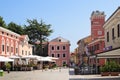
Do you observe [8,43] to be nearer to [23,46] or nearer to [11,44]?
[11,44]

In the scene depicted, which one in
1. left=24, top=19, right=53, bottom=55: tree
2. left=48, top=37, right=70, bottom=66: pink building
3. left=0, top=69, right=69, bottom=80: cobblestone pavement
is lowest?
left=0, top=69, right=69, bottom=80: cobblestone pavement

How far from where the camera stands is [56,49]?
359 feet

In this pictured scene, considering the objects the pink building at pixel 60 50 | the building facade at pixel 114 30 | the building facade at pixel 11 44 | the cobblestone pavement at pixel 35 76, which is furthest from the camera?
the pink building at pixel 60 50

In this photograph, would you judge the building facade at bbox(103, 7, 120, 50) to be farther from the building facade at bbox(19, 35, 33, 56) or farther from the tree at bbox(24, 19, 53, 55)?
the tree at bbox(24, 19, 53, 55)

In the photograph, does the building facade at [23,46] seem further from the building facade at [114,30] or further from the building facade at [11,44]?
→ the building facade at [114,30]

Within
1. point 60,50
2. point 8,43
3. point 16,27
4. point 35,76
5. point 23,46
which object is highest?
point 16,27

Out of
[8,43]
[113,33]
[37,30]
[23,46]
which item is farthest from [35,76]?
[37,30]

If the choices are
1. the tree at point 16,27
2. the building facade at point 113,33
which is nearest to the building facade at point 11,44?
the tree at point 16,27

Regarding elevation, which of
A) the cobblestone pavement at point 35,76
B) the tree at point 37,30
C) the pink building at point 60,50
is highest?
the tree at point 37,30

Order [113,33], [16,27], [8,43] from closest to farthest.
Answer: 1. [113,33]
2. [8,43]
3. [16,27]

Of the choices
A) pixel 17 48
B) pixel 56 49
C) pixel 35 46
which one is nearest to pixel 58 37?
pixel 56 49

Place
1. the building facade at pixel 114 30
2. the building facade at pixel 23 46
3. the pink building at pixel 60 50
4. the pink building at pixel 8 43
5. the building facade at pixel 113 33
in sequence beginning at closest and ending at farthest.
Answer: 1. the building facade at pixel 113 33
2. the building facade at pixel 114 30
3. the pink building at pixel 8 43
4. the building facade at pixel 23 46
5. the pink building at pixel 60 50

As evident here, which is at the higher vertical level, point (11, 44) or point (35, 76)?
point (11, 44)

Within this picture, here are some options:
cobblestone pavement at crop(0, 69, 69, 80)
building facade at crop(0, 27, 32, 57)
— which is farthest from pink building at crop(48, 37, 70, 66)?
cobblestone pavement at crop(0, 69, 69, 80)
